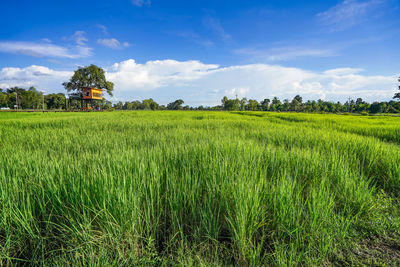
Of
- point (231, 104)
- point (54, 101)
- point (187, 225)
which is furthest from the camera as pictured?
point (231, 104)

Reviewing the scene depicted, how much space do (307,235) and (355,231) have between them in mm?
492

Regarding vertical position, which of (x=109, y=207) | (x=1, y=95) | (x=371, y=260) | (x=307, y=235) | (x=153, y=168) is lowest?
(x=371, y=260)

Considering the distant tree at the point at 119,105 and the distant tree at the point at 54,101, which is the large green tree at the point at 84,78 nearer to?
the distant tree at the point at 54,101

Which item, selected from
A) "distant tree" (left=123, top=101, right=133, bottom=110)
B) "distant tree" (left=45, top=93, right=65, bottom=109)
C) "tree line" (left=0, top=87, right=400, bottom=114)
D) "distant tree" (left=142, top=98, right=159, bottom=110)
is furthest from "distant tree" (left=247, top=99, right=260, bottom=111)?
"distant tree" (left=45, top=93, right=65, bottom=109)

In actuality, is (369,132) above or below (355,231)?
above

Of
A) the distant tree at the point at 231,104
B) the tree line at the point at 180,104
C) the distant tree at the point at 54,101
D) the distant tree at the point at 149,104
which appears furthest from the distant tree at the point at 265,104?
the distant tree at the point at 54,101

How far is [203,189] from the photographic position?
1425 millimetres

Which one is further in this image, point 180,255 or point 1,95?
point 1,95

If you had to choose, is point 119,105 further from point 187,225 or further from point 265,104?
point 187,225

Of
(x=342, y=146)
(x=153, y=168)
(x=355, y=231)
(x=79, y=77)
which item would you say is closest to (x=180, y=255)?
(x=153, y=168)

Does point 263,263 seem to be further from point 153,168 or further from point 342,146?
point 342,146

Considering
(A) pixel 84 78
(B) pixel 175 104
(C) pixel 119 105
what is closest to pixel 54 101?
(C) pixel 119 105

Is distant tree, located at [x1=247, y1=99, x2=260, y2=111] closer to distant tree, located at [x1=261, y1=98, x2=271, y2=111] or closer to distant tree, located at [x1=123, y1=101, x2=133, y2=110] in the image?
distant tree, located at [x1=261, y1=98, x2=271, y2=111]

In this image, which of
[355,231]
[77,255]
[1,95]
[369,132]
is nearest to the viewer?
[77,255]
